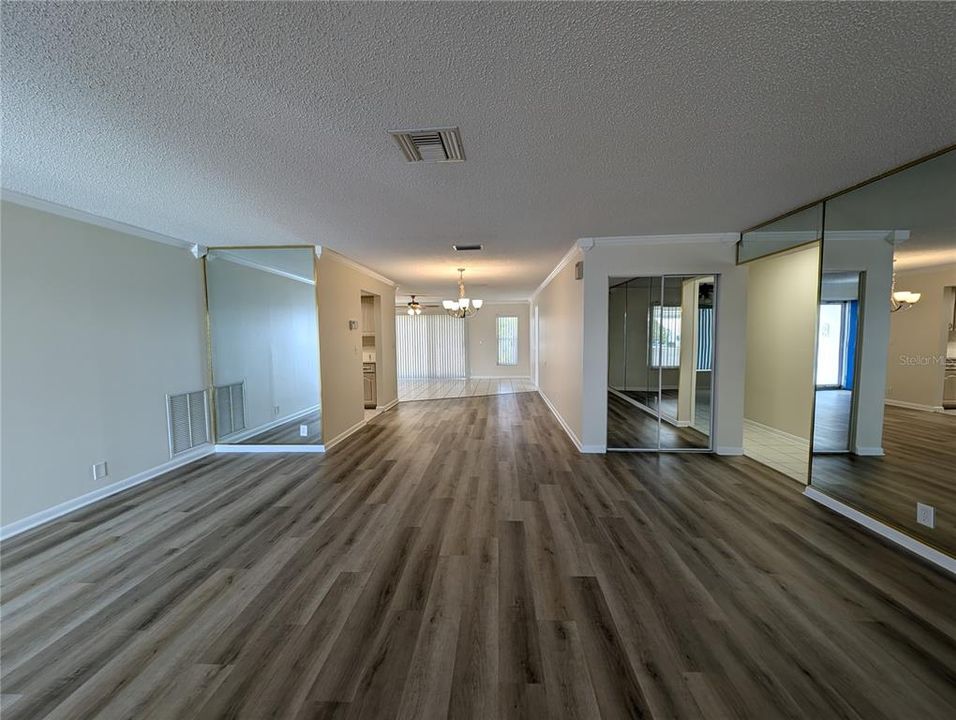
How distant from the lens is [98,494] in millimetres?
3523

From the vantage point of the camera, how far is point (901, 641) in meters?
1.81

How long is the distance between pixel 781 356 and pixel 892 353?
2.19 m

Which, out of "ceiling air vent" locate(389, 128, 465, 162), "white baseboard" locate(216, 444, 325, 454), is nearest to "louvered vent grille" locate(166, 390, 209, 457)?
"white baseboard" locate(216, 444, 325, 454)

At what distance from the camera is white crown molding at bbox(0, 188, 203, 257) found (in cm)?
296

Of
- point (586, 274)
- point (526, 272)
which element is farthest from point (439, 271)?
point (586, 274)

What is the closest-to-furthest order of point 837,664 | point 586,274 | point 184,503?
point 837,664 < point 184,503 < point 586,274

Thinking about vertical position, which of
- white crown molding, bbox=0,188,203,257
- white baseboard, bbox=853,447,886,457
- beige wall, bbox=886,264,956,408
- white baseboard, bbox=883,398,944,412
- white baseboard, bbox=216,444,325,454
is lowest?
white baseboard, bbox=216,444,325,454

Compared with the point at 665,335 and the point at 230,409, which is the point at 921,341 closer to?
the point at 665,335

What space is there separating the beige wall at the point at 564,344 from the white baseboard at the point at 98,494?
5097mm

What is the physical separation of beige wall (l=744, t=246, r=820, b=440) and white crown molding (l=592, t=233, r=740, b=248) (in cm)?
59

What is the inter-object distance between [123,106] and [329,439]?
421 centimetres

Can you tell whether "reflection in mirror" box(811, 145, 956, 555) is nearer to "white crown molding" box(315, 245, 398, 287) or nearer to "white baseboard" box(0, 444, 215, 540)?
"white crown molding" box(315, 245, 398, 287)

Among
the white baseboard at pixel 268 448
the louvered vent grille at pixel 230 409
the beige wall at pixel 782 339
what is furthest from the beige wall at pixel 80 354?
the beige wall at pixel 782 339

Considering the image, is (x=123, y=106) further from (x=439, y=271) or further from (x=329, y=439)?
(x=439, y=271)
